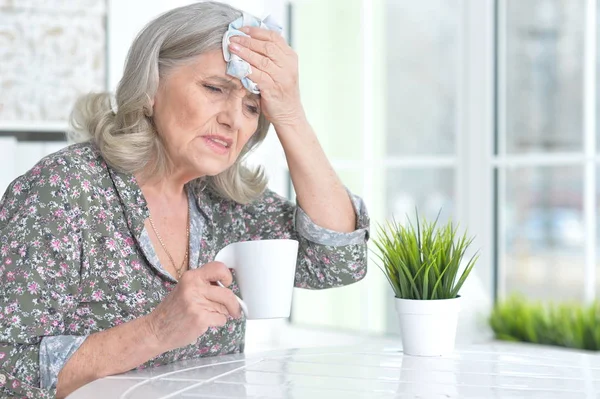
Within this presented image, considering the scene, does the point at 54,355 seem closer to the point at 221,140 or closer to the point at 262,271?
the point at 262,271

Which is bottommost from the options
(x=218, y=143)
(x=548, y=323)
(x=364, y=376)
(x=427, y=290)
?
(x=548, y=323)

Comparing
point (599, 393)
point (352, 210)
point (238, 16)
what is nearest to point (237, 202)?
point (352, 210)

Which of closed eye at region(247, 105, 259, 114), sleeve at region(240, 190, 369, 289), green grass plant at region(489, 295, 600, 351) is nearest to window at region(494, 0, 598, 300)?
green grass plant at region(489, 295, 600, 351)

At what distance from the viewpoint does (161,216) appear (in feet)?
5.86

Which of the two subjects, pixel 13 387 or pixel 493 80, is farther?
pixel 493 80

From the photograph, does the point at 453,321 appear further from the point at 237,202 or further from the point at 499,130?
the point at 499,130

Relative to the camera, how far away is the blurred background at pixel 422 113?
3076mm

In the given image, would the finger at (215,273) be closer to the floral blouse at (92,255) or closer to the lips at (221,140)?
the floral blouse at (92,255)

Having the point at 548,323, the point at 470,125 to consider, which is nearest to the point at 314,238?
the point at 548,323

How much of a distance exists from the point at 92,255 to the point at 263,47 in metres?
0.50

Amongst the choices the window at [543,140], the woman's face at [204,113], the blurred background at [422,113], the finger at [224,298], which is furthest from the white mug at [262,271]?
the window at [543,140]

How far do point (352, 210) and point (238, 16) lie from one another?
0.46 metres

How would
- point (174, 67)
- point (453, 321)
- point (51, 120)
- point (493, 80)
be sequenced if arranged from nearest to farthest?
point (453, 321), point (174, 67), point (51, 120), point (493, 80)

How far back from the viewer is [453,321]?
1577 millimetres
